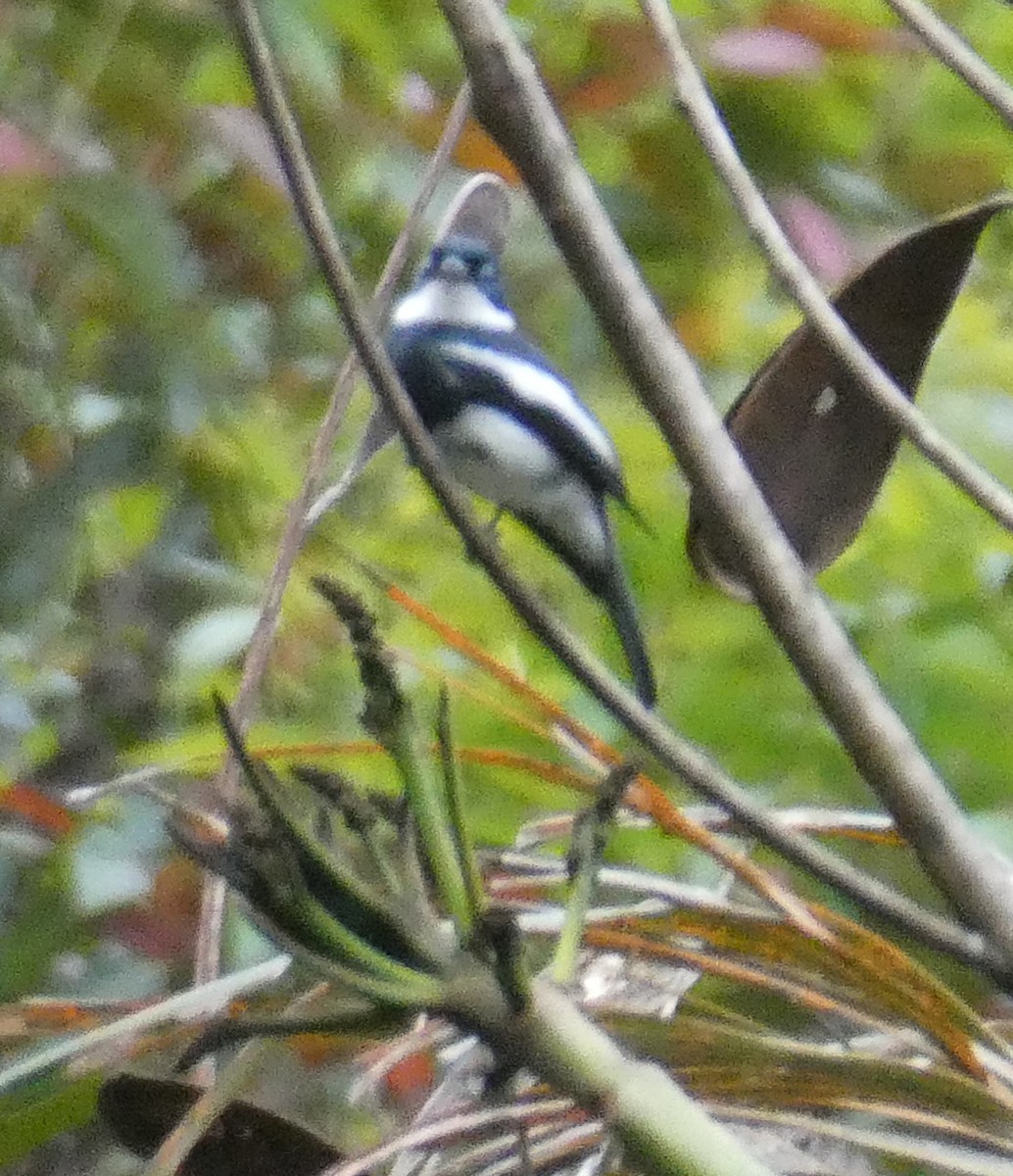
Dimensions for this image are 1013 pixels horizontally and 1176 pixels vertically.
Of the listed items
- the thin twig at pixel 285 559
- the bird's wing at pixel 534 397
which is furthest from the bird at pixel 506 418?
the thin twig at pixel 285 559

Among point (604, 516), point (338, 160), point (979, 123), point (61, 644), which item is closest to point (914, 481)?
point (604, 516)

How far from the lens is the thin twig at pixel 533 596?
1.17ft

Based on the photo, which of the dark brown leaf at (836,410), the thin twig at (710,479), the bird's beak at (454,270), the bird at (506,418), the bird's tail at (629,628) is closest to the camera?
the thin twig at (710,479)

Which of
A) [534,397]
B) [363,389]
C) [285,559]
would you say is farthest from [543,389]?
[363,389]

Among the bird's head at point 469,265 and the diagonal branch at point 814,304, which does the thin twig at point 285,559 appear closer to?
the diagonal branch at point 814,304

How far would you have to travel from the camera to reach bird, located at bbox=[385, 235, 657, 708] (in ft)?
2.46

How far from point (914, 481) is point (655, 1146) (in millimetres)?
596

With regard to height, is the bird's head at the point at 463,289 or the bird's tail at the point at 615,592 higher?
the bird's head at the point at 463,289

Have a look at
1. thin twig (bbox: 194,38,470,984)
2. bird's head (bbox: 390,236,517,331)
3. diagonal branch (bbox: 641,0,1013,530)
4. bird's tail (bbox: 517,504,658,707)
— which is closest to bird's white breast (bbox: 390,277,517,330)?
bird's head (bbox: 390,236,517,331)

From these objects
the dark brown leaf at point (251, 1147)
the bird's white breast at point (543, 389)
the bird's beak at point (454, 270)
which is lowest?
the dark brown leaf at point (251, 1147)

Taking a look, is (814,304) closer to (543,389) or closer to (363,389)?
(543,389)

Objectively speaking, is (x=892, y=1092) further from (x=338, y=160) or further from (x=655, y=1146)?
(x=338, y=160)

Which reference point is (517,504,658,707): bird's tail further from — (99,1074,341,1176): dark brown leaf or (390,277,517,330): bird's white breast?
(99,1074,341,1176): dark brown leaf

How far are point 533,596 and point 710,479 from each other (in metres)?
0.05
